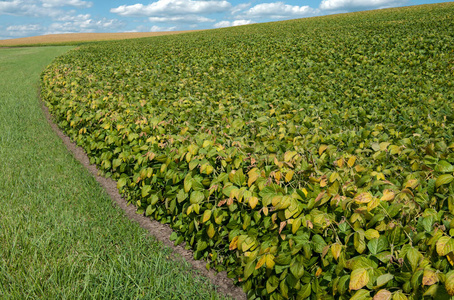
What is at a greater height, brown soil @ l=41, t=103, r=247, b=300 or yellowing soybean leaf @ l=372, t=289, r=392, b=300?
yellowing soybean leaf @ l=372, t=289, r=392, b=300

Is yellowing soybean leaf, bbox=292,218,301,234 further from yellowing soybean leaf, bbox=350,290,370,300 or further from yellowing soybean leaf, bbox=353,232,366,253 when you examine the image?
yellowing soybean leaf, bbox=350,290,370,300

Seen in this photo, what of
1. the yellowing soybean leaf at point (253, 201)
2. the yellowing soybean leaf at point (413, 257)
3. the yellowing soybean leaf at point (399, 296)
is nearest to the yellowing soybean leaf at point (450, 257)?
the yellowing soybean leaf at point (413, 257)

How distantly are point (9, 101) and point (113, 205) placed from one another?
7.59m

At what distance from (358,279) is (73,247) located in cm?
239

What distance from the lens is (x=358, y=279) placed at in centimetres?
153

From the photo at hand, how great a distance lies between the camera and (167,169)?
3.02 metres

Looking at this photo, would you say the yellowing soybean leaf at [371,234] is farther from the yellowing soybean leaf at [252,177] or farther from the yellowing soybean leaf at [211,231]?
the yellowing soybean leaf at [211,231]

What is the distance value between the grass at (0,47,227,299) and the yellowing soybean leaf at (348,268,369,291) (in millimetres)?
1121

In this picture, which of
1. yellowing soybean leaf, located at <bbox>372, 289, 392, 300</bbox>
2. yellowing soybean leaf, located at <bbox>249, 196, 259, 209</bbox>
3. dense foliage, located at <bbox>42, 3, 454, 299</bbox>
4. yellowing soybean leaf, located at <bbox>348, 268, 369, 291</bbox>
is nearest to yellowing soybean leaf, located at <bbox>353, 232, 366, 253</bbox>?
dense foliage, located at <bbox>42, 3, 454, 299</bbox>

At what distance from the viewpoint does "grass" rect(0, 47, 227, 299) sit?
2.31 meters

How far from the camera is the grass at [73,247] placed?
7.57 feet

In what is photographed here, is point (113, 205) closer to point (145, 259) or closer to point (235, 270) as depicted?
point (145, 259)

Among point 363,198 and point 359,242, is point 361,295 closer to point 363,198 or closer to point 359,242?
point 359,242

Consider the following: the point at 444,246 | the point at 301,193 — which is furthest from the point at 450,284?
the point at 301,193
